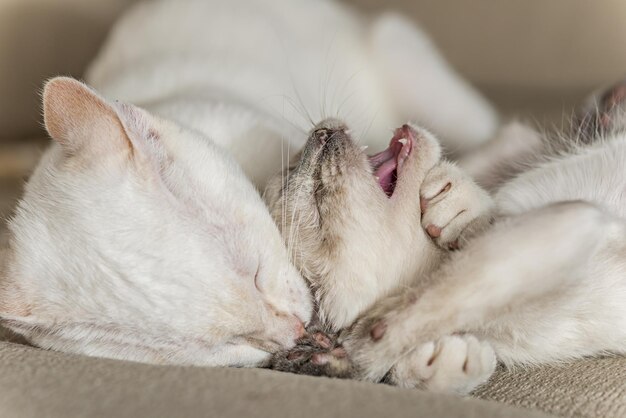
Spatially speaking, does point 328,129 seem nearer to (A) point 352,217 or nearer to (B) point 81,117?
(A) point 352,217

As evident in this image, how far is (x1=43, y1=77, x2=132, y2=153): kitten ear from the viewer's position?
83 centimetres

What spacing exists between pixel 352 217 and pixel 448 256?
0.12 m

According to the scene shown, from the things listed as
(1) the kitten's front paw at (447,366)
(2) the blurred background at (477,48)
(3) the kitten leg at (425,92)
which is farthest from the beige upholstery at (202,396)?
(2) the blurred background at (477,48)

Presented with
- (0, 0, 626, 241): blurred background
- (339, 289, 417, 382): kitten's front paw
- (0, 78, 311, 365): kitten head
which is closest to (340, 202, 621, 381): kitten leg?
(339, 289, 417, 382): kitten's front paw

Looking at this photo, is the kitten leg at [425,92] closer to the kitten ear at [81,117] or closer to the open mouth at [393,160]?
the open mouth at [393,160]

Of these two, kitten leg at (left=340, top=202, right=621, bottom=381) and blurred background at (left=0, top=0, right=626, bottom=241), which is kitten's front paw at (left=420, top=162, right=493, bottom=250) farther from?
blurred background at (left=0, top=0, right=626, bottom=241)

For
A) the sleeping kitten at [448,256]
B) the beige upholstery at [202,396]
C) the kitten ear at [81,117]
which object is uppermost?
the kitten ear at [81,117]

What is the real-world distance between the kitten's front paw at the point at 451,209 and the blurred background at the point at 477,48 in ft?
2.48

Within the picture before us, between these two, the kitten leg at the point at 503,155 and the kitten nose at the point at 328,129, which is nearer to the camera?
the kitten nose at the point at 328,129

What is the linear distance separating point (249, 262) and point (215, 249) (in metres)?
0.05

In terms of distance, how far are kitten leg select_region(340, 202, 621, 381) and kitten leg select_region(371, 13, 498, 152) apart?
27.6 inches

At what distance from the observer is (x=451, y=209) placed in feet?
2.76

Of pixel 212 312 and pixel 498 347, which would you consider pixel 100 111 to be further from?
pixel 498 347

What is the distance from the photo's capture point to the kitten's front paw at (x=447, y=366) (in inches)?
29.1
